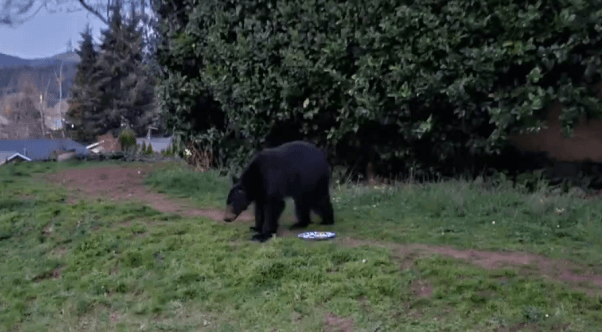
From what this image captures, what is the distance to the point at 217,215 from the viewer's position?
28.3 feet

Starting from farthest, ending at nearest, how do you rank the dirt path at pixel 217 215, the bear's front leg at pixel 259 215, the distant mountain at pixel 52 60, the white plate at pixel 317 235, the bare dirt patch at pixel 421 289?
the distant mountain at pixel 52 60, the bear's front leg at pixel 259 215, the white plate at pixel 317 235, the dirt path at pixel 217 215, the bare dirt patch at pixel 421 289

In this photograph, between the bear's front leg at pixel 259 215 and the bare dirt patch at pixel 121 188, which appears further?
the bare dirt patch at pixel 121 188

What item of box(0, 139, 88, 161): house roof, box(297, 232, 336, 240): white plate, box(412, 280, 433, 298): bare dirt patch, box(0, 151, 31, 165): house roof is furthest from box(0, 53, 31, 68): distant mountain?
box(412, 280, 433, 298): bare dirt patch

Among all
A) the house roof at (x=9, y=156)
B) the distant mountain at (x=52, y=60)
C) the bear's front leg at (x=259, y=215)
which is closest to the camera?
the bear's front leg at (x=259, y=215)

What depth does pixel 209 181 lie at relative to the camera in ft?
37.0

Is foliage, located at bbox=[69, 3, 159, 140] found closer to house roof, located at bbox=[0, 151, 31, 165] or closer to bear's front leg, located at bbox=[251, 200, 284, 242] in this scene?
house roof, located at bbox=[0, 151, 31, 165]

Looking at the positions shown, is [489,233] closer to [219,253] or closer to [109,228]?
[219,253]

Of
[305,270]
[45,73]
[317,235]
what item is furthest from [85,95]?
[305,270]

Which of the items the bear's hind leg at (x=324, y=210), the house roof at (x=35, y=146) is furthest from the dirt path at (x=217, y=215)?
the house roof at (x=35, y=146)

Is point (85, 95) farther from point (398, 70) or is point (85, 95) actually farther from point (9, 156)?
point (398, 70)

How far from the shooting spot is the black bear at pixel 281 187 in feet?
23.6

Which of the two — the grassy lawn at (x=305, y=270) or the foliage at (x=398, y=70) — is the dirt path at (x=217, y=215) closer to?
the grassy lawn at (x=305, y=270)

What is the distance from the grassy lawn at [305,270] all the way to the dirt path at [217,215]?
0.41 ft

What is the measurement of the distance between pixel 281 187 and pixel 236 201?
0.60 m
